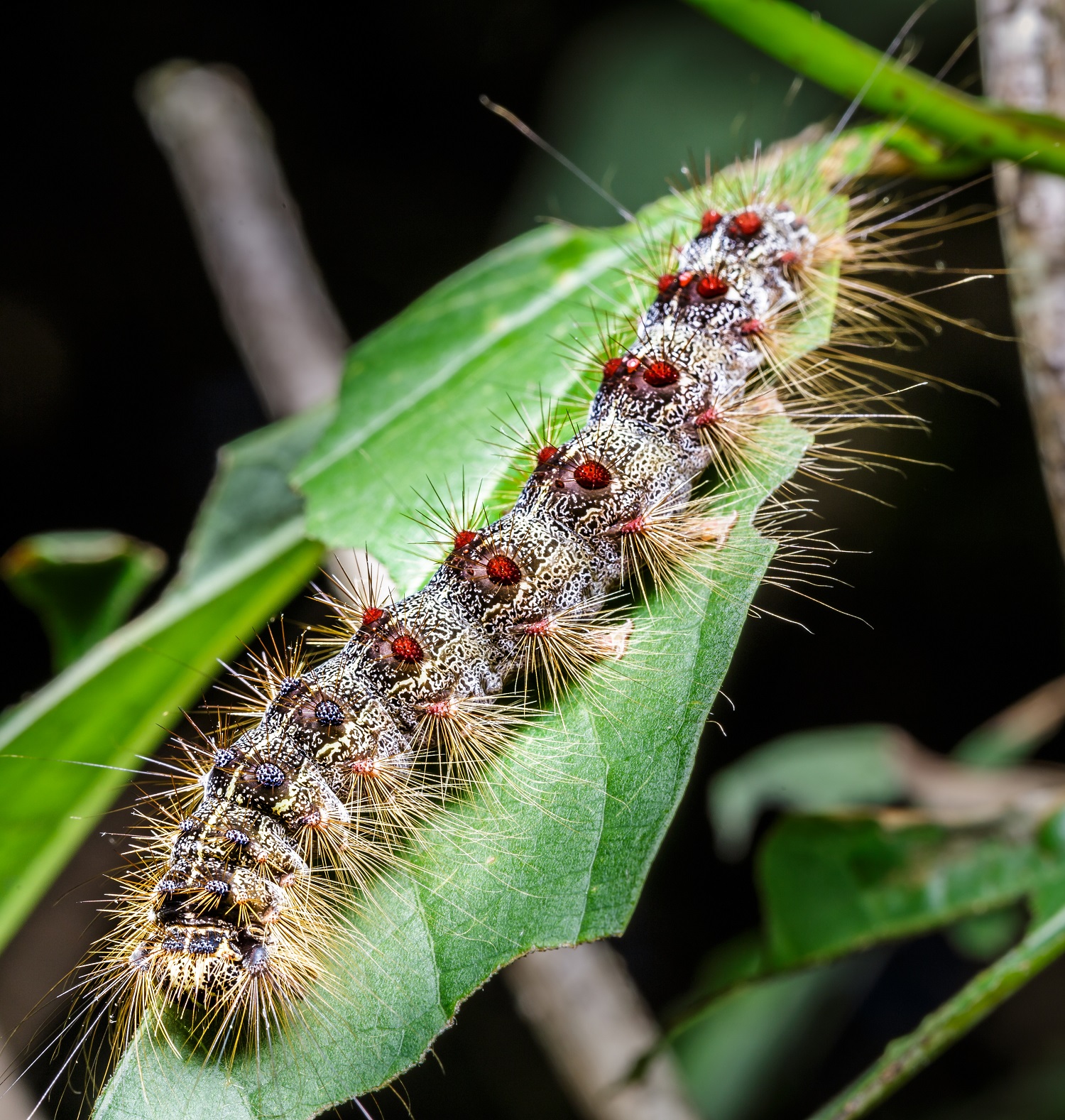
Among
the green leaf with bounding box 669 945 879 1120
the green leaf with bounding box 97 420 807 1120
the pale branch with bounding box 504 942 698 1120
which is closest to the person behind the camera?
the green leaf with bounding box 97 420 807 1120

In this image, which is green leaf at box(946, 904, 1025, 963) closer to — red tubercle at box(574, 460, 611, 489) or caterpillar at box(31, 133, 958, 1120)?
caterpillar at box(31, 133, 958, 1120)

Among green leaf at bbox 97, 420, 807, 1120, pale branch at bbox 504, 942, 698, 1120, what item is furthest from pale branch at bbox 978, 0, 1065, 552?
pale branch at bbox 504, 942, 698, 1120

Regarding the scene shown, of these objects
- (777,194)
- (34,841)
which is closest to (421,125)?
(777,194)

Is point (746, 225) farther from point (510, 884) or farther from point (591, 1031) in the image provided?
point (591, 1031)

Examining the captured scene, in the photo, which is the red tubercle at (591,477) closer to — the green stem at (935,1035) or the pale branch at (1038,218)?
the pale branch at (1038,218)

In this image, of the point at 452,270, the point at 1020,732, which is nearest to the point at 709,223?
the point at 1020,732

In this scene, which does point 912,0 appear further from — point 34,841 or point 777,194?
point 34,841
